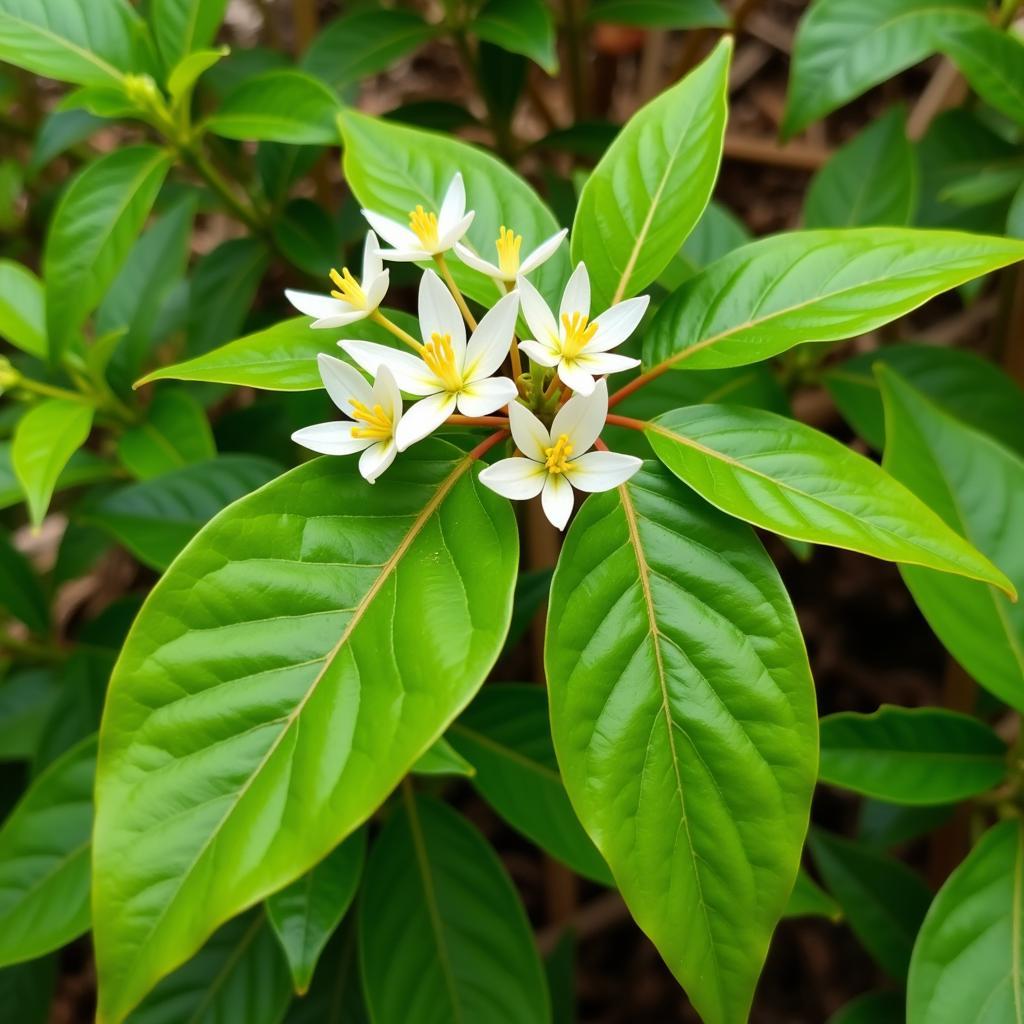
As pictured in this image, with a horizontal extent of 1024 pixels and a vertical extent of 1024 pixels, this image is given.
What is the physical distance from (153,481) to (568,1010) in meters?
0.81

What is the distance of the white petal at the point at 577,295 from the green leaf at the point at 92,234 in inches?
19.6

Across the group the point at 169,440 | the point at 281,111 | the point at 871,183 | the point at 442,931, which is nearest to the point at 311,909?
the point at 442,931

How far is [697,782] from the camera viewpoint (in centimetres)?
53

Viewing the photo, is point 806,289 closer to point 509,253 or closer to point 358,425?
point 509,253

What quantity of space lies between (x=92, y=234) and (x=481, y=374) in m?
0.51

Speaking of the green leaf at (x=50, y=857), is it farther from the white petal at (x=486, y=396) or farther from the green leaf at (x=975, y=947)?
the green leaf at (x=975, y=947)

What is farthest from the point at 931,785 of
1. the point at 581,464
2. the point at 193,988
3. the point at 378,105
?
the point at 378,105

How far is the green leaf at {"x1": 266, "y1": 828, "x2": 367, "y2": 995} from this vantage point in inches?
27.7

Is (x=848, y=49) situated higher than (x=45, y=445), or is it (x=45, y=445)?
(x=848, y=49)

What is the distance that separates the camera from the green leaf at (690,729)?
51 centimetres

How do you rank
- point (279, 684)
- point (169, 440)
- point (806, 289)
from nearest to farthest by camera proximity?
point (279, 684) < point (806, 289) < point (169, 440)

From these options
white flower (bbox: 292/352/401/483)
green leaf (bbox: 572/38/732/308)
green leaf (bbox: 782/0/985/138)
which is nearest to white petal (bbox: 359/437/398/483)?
white flower (bbox: 292/352/401/483)

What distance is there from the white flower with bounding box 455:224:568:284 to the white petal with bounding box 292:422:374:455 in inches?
5.7

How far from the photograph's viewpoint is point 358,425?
58 cm
